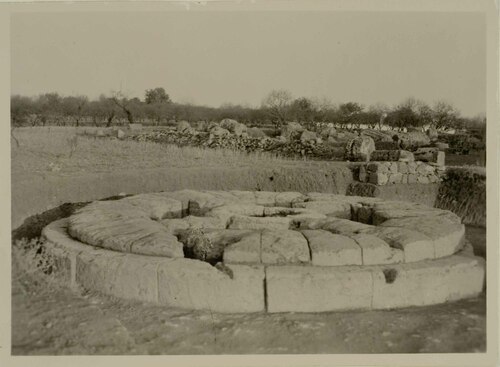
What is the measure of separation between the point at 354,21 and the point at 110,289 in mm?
4339

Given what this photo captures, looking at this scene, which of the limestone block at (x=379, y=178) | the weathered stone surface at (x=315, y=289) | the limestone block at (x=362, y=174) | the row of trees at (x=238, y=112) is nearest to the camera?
the weathered stone surface at (x=315, y=289)

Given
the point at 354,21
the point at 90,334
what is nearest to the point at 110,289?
the point at 90,334

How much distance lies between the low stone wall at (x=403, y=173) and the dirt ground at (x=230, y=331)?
5937 mm

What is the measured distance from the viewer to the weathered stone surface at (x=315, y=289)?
177 inches

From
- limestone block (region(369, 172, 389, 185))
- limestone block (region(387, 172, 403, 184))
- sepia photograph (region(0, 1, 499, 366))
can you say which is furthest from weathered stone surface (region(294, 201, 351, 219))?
limestone block (region(387, 172, 403, 184))

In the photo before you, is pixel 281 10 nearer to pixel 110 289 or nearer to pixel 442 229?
pixel 442 229

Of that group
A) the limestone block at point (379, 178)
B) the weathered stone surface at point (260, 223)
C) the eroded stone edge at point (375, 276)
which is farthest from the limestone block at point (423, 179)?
the eroded stone edge at point (375, 276)

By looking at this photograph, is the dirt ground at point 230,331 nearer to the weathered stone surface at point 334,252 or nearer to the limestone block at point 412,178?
the weathered stone surface at point 334,252

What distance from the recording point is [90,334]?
4336mm

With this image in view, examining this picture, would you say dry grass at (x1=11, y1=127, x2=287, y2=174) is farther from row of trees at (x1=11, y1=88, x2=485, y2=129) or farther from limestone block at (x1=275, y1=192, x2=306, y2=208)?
limestone block at (x1=275, y1=192, x2=306, y2=208)

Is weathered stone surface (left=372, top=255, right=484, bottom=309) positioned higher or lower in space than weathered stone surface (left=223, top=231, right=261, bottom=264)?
lower

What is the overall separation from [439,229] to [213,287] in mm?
2751

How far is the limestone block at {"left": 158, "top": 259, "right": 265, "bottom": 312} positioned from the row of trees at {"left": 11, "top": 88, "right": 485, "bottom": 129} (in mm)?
4929

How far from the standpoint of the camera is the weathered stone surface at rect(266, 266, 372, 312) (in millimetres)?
4492
